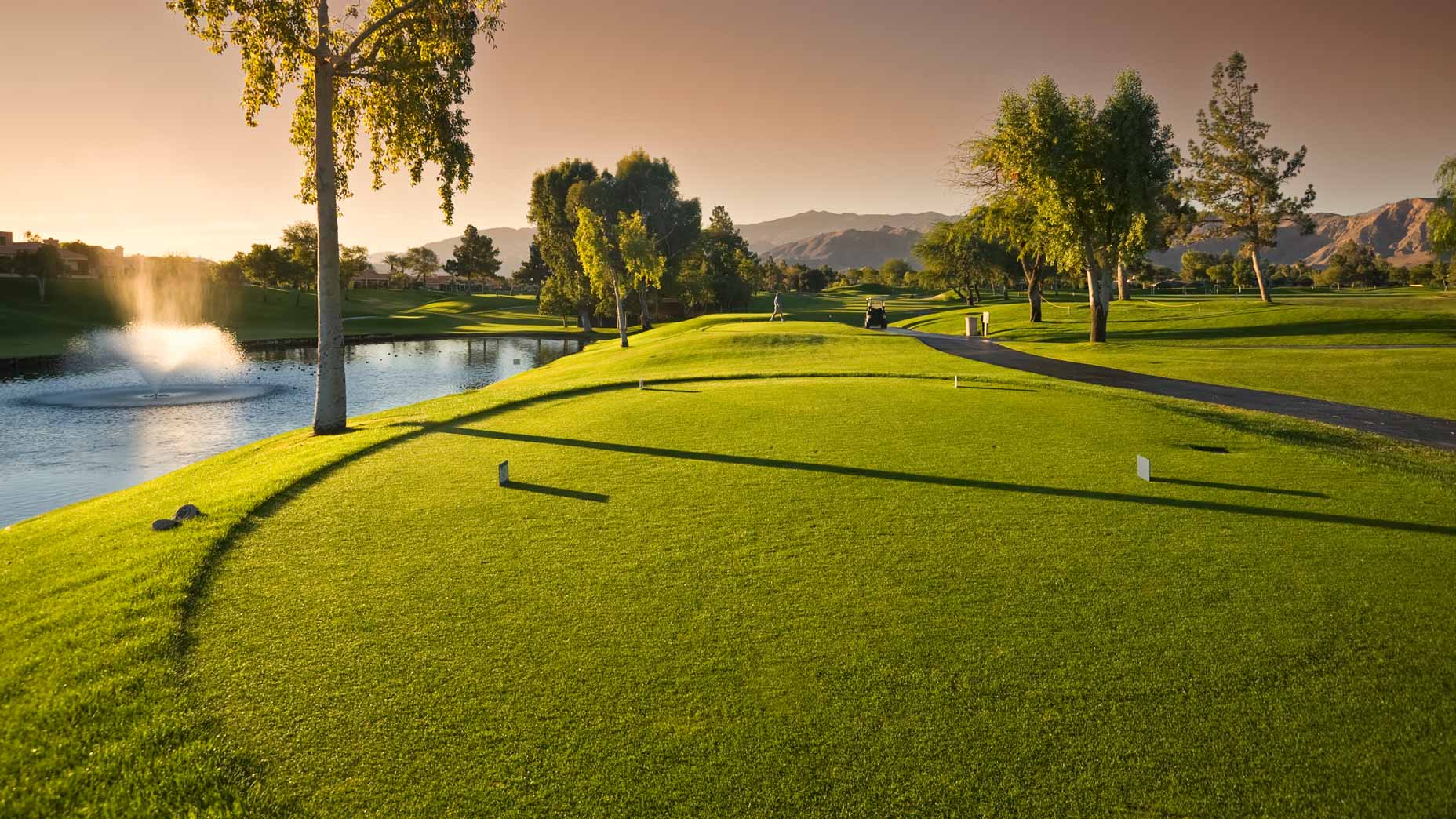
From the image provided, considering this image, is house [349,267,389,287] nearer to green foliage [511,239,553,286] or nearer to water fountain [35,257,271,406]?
green foliage [511,239,553,286]

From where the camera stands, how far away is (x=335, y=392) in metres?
15.3

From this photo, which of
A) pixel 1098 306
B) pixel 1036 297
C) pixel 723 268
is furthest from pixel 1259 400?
pixel 723 268

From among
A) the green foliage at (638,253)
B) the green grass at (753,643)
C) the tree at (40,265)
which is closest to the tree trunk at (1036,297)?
the green foliage at (638,253)

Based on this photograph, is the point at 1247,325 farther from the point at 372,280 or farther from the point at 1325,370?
the point at 372,280

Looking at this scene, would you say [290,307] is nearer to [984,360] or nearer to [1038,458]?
[984,360]

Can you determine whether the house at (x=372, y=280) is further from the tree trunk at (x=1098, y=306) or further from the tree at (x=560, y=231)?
the tree trunk at (x=1098, y=306)

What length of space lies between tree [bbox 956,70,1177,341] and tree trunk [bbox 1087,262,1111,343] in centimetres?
5

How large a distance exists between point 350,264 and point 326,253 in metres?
113

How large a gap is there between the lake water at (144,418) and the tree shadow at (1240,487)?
2022 cm

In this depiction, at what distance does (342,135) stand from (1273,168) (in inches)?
2432

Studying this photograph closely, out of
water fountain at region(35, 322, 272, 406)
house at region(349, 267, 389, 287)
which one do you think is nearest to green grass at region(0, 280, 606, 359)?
water fountain at region(35, 322, 272, 406)

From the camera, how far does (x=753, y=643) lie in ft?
16.2

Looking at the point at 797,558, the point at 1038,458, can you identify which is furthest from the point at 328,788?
the point at 1038,458

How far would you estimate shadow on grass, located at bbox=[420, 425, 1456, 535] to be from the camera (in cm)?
735
